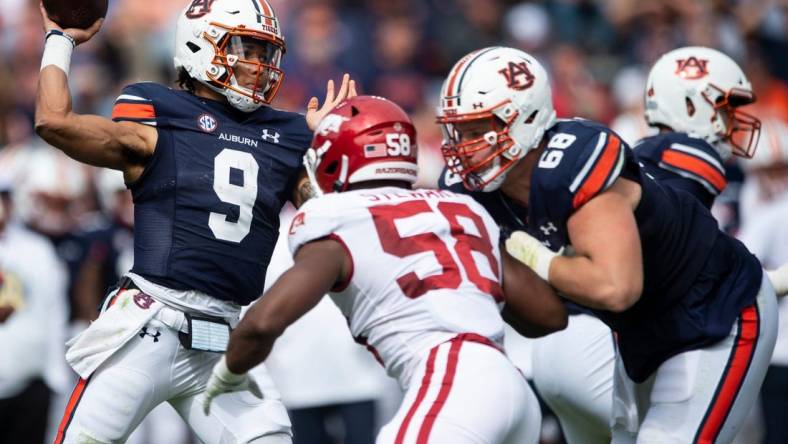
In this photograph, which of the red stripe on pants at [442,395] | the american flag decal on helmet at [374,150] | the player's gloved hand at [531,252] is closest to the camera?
the red stripe on pants at [442,395]

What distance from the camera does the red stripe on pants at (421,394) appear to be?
11.8 ft

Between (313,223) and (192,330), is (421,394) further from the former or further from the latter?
(192,330)

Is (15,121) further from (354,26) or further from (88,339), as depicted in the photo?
(88,339)

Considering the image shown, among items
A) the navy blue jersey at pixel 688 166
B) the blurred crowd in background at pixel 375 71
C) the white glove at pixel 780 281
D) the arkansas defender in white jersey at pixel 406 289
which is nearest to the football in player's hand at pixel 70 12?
the arkansas defender in white jersey at pixel 406 289

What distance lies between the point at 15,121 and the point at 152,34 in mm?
1596

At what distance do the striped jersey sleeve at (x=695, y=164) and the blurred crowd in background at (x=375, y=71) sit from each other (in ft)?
9.70

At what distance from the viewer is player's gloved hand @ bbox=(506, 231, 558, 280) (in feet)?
13.4

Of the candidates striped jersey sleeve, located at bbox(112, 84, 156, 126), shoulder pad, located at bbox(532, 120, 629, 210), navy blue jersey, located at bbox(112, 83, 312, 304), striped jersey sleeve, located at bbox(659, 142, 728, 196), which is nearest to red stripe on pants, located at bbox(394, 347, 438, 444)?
shoulder pad, located at bbox(532, 120, 629, 210)

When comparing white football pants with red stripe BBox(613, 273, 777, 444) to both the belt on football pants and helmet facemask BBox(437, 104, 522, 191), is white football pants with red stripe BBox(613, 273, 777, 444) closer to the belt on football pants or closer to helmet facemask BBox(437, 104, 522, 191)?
helmet facemask BBox(437, 104, 522, 191)

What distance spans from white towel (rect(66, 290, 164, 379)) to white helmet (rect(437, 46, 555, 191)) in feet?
4.05

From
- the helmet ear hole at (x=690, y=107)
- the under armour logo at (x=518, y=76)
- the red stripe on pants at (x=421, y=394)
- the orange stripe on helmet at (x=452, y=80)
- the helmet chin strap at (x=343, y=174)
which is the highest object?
the under armour logo at (x=518, y=76)

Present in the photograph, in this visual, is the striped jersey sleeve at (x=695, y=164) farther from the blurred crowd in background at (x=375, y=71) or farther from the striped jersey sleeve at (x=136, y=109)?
the blurred crowd in background at (x=375, y=71)

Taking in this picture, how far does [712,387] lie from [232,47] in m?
2.14

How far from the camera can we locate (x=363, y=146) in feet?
12.8
